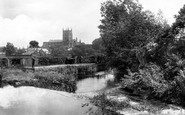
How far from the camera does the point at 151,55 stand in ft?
53.9

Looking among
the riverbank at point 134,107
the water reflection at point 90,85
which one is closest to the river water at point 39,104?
the riverbank at point 134,107

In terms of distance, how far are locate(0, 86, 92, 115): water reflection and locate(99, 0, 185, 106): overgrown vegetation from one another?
405cm

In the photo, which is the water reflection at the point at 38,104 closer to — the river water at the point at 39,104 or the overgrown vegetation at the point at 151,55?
the river water at the point at 39,104

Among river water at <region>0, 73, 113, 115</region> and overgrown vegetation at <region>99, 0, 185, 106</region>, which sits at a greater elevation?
overgrown vegetation at <region>99, 0, 185, 106</region>

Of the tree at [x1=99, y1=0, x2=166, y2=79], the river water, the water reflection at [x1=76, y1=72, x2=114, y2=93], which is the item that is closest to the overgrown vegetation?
the tree at [x1=99, y1=0, x2=166, y2=79]

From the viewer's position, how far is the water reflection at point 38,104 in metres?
10.1

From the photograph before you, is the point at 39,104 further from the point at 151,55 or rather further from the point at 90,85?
the point at 90,85

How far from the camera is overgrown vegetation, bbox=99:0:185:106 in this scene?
11.7 m

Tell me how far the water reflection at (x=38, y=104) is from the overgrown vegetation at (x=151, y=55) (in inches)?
160

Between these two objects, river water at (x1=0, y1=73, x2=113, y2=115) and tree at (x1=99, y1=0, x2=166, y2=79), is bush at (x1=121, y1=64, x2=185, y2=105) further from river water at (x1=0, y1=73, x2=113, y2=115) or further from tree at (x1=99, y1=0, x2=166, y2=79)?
tree at (x1=99, y1=0, x2=166, y2=79)

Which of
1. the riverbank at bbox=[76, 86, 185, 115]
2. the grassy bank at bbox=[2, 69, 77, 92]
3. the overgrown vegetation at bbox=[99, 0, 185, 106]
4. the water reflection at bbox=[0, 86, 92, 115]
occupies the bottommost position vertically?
the water reflection at bbox=[0, 86, 92, 115]

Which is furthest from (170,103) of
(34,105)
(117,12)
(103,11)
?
(103,11)

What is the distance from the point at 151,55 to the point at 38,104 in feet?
30.1

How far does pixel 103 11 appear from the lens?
34344 mm
